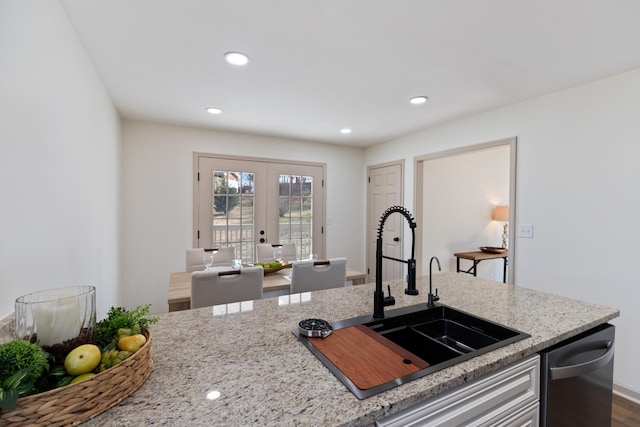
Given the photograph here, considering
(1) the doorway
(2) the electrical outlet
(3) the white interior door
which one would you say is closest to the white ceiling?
(2) the electrical outlet

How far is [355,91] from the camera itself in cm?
257

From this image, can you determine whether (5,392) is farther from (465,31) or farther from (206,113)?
(206,113)

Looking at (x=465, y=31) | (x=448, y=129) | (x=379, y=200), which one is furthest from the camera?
(x=379, y=200)

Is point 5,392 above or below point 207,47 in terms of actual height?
below

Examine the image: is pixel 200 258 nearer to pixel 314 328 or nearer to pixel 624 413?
pixel 314 328

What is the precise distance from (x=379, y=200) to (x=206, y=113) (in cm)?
275

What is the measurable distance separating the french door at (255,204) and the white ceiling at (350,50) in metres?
1.07

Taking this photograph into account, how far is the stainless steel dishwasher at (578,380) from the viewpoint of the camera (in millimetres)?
1121

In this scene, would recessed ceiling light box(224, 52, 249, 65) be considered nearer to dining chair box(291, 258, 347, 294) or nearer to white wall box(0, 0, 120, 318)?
white wall box(0, 0, 120, 318)

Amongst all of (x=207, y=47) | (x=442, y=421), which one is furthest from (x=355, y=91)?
(x=442, y=421)

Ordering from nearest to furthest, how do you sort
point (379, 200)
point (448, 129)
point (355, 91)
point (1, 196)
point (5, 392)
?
point (5, 392), point (1, 196), point (355, 91), point (448, 129), point (379, 200)

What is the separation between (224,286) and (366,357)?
1.31 metres

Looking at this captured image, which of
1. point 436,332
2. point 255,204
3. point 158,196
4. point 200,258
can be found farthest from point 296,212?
point 436,332

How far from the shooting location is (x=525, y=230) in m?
2.74
